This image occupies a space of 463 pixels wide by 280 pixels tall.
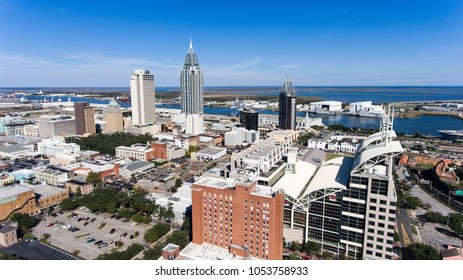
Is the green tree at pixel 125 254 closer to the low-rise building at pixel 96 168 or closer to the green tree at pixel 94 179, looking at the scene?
the green tree at pixel 94 179

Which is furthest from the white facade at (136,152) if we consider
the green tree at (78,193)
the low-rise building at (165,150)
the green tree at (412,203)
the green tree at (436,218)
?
the green tree at (436,218)

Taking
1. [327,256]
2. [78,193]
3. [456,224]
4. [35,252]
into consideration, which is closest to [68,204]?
[78,193]

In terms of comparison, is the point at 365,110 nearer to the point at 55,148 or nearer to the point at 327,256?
the point at 327,256

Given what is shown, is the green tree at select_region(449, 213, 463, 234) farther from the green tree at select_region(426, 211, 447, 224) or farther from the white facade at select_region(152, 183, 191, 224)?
the white facade at select_region(152, 183, 191, 224)

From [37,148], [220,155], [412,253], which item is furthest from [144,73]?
[412,253]

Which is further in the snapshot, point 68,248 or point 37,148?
point 37,148

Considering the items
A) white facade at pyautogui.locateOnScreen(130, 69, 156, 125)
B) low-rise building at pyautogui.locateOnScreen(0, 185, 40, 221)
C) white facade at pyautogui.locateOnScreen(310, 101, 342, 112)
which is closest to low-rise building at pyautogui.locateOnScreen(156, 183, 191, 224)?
low-rise building at pyautogui.locateOnScreen(0, 185, 40, 221)

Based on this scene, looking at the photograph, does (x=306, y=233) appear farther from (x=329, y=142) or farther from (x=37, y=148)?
(x=37, y=148)
